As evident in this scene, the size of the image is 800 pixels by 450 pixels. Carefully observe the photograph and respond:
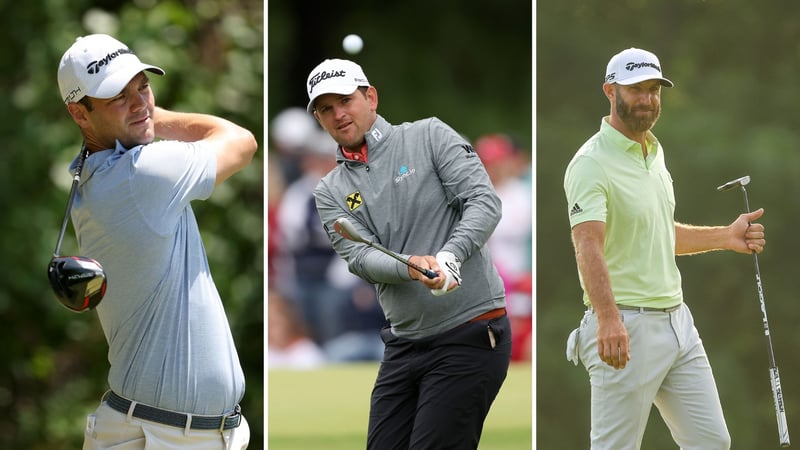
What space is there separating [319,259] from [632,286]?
5.93 metres

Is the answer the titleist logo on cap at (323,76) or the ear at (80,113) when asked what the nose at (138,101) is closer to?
the ear at (80,113)

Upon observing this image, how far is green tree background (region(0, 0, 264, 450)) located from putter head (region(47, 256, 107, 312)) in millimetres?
2740

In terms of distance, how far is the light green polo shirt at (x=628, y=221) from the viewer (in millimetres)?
4121

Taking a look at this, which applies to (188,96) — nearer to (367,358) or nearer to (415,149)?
(415,149)

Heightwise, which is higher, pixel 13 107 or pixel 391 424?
pixel 13 107

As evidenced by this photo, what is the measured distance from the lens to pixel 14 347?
253 inches

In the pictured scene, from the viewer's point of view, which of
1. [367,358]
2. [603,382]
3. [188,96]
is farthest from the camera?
[367,358]

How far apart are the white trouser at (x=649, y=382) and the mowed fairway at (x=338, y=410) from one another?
2758mm

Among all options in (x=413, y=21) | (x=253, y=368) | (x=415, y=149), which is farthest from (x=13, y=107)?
(x=413, y=21)

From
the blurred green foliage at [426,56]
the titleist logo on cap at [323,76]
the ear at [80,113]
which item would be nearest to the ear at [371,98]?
the titleist logo on cap at [323,76]

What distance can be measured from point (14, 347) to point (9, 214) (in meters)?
0.75

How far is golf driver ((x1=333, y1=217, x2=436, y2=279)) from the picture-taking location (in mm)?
3632

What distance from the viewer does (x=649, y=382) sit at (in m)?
4.13

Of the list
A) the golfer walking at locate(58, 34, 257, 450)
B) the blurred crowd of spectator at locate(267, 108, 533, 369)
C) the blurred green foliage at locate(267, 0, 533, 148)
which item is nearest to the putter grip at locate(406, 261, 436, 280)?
the golfer walking at locate(58, 34, 257, 450)
